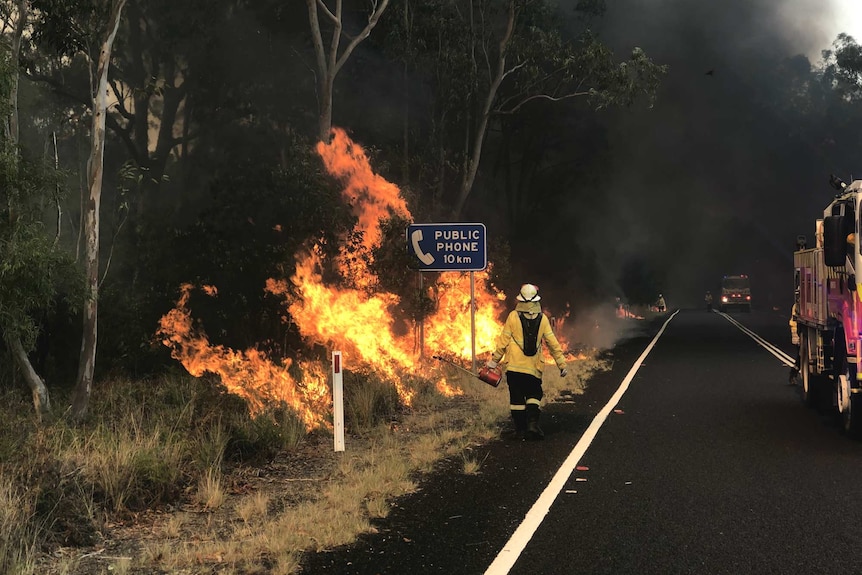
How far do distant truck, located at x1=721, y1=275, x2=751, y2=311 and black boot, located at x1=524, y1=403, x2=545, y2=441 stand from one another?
5043 cm

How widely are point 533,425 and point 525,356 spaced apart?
796 millimetres

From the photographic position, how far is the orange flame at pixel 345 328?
41.8 ft

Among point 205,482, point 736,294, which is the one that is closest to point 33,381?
point 205,482

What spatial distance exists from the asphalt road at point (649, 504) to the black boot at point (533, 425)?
5.4 inches

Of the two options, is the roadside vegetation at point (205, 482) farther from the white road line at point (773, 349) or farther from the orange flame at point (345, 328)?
the white road line at point (773, 349)

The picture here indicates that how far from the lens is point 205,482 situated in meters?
7.24

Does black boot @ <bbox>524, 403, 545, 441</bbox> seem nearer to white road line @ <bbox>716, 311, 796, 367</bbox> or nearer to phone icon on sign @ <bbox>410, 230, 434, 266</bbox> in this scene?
phone icon on sign @ <bbox>410, 230, 434, 266</bbox>

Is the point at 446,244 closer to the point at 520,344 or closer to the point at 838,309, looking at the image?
the point at 520,344

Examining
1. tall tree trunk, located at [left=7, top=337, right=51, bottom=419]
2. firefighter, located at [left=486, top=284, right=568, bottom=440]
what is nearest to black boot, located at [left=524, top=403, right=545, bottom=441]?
firefighter, located at [left=486, top=284, right=568, bottom=440]

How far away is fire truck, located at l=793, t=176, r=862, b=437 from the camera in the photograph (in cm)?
884

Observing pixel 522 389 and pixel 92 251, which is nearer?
pixel 522 389

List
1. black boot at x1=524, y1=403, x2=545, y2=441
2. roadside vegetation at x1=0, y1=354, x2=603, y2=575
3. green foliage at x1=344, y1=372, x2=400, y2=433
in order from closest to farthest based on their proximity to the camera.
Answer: roadside vegetation at x1=0, y1=354, x2=603, y2=575 → black boot at x1=524, y1=403, x2=545, y2=441 → green foliage at x1=344, y1=372, x2=400, y2=433

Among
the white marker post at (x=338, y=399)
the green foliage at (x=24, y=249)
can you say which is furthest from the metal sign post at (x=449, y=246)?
the green foliage at (x=24, y=249)

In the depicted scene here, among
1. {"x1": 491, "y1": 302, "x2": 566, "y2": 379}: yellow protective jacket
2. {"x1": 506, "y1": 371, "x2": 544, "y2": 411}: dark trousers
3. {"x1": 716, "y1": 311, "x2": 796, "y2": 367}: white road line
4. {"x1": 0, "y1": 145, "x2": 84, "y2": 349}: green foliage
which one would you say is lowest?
{"x1": 716, "y1": 311, "x2": 796, "y2": 367}: white road line
